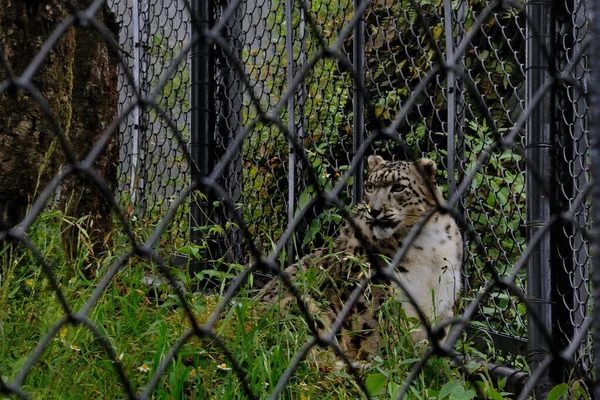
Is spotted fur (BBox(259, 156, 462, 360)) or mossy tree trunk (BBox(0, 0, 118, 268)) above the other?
mossy tree trunk (BBox(0, 0, 118, 268))

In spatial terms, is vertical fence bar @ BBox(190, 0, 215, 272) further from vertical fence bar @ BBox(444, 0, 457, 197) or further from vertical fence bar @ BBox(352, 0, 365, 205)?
vertical fence bar @ BBox(444, 0, 457, 197)

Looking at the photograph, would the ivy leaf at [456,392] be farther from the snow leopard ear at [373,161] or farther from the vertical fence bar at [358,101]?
the snow leopard ear at [373,161]

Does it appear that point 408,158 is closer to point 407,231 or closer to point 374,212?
point 374,212

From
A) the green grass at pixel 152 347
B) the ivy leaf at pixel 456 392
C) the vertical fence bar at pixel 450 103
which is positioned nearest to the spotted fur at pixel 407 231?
the vertical fence bar at pixel 450 103

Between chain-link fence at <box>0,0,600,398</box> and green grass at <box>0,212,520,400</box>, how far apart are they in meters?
0.02

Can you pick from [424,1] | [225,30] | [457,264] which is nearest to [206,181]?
[457,264]

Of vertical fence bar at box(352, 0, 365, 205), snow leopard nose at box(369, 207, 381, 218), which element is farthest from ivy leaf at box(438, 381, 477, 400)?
vertical fence bar at box(352, 0, 365, 205)

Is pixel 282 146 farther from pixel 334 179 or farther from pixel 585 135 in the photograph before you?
pixel 585 135

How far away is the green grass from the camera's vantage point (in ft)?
8.13

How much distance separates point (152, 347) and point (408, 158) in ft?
3.85

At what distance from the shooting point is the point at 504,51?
563 cm

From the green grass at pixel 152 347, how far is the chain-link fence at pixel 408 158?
1.0 inches

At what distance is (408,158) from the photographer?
6.24ft

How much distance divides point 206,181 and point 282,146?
421 centimetres
